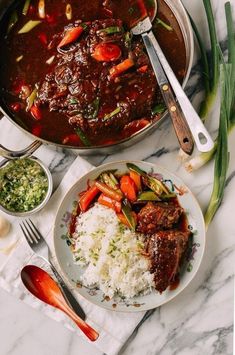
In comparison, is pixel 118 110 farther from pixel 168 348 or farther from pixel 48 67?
pixel 168 348

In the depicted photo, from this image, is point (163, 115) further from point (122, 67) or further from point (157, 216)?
point (157, 216)

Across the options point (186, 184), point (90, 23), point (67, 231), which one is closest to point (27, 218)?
point (67, 231)

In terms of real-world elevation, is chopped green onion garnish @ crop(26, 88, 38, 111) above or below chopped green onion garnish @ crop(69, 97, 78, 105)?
above

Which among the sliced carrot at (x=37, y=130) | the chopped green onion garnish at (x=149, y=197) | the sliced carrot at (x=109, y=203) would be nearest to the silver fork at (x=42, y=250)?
the sliced carrot at (x=109, y=203)

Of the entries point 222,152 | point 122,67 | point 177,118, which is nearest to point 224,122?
point 222,152

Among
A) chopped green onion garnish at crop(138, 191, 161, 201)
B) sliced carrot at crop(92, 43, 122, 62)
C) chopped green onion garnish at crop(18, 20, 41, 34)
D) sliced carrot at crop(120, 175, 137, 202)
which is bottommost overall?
chopped green onion garnish at crop(138, 191, 161, 201)

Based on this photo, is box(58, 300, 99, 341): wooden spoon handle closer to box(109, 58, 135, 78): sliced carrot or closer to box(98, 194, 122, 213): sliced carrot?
box(98, 194, 122, 213): sliced carrot

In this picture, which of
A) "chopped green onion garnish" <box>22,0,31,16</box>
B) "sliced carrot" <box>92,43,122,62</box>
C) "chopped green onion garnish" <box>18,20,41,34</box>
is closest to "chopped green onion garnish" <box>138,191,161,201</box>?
"sliced carrot" <box>92,43,122,62</box>
